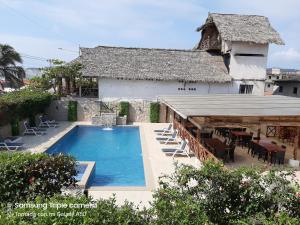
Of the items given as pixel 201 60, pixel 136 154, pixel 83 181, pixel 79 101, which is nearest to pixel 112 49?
pixel 79 101

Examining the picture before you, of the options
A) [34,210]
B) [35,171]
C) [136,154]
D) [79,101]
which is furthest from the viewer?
[79,101]

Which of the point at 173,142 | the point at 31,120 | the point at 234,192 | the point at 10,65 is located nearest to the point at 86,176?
the point at 234,192

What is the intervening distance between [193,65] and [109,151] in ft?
50.0

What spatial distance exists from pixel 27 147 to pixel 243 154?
1186cm

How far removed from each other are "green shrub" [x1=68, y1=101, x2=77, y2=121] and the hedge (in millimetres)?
2254

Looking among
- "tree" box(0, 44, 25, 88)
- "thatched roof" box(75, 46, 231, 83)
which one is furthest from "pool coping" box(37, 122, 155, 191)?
"tree" box(0, 44, 25, 88)

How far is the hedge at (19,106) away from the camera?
16.7 m

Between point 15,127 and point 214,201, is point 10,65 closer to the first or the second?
point 15,127

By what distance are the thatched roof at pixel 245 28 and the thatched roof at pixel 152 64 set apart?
3.60 m

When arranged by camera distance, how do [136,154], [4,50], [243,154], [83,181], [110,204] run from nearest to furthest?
[110,204], [83,181], [243,154], [136,154], [4,50]

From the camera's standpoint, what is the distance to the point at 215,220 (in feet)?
20.1

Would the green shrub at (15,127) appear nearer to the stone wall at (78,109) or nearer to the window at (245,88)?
the stone wall at (78,109)

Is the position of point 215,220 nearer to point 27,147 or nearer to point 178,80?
point 27,147

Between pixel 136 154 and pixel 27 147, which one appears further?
pixel 136 154
